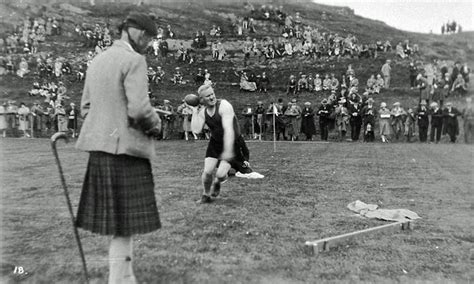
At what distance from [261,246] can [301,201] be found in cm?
265

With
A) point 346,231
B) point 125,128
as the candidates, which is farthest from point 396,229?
point 125,128

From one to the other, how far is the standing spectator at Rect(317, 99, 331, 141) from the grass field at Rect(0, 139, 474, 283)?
11.0 metres

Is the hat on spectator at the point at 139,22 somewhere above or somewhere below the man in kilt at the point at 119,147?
above

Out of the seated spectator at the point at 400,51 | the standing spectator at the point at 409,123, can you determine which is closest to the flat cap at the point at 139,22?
the standing spectator at the point at 409,123

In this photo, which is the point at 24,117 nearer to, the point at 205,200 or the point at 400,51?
the point at 205,200

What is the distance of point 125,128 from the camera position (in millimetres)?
3639

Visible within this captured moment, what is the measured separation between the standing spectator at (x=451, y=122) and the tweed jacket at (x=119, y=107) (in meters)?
20.0

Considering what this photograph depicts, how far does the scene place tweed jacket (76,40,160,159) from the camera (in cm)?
358

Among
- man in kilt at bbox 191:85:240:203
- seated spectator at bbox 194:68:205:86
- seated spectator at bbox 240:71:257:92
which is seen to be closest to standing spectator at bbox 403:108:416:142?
seated spectator at bbox 240:71:257:92

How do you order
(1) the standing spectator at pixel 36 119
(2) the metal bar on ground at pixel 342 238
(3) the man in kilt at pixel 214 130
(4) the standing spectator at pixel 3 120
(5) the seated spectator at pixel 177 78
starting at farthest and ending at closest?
(5) the seated spectator at pixel 177 78
(1) the standing spectator at pixel 36 119
(4) the standing spectator at pixel 3 120
(3) the man in kilt at pixel 214 130
(2) the metal bar on ground at pixel 342 238

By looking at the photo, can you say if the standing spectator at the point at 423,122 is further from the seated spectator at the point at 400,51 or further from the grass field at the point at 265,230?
the seated spectator at the point at 400,51

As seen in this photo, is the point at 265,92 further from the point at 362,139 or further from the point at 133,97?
the point at 133,97

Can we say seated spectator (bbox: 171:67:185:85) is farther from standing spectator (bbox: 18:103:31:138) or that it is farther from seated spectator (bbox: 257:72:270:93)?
standing spectator (bbox: 18:103:31:138)

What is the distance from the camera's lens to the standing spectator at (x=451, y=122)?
21281 mm
